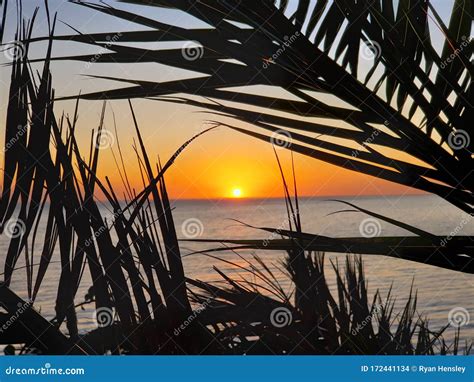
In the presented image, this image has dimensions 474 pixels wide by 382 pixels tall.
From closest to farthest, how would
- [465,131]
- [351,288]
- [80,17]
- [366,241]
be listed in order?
1. [465,131]
2. [366,241]
3. [351,288]
4. [80,17]

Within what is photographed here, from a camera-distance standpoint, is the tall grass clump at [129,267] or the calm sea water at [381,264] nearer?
the tall grass clump at [129,267]

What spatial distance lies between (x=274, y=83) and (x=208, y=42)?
339mm

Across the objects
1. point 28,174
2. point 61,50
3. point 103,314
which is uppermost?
point 61,50

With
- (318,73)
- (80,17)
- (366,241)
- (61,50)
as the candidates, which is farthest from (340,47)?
(61,50)

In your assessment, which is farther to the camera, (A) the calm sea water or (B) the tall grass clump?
(A) the calm sea water

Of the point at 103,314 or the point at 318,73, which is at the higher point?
the point at 318,73

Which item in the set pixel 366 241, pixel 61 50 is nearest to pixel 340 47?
pixel 366 241

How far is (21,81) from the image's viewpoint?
3.42ft

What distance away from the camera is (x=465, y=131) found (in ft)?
2.50

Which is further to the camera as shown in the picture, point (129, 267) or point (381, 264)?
point (381, 264)

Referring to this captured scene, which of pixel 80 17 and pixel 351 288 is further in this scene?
pixel 80 17

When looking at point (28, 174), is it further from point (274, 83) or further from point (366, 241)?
point (366, 241)

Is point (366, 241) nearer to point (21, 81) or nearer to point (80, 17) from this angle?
point (21, 81)
